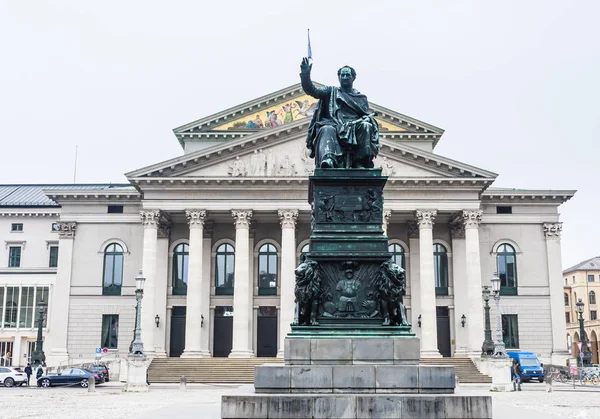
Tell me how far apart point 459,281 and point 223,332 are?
19.8 meters

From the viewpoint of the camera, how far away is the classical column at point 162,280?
58406 mm

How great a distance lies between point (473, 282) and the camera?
183 feet

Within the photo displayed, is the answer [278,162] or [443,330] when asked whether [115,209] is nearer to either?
[278,162]

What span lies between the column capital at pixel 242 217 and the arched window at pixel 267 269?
18.5ft

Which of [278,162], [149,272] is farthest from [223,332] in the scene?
[278,162]

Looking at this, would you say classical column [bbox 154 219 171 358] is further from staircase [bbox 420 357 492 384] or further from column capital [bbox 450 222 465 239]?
column capital [bbox 450 222 465 239]

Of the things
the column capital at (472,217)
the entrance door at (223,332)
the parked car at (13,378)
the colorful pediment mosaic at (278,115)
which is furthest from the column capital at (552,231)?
the parked car at (13,378)

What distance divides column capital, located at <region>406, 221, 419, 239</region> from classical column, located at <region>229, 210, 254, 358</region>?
13.6 metres

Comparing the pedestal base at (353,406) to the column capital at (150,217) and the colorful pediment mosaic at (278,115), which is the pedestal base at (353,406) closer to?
the column capital at (150,217)

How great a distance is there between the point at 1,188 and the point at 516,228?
→ 56452mm

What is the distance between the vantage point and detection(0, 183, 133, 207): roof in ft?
247

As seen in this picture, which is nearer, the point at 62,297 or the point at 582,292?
the point at 62,297

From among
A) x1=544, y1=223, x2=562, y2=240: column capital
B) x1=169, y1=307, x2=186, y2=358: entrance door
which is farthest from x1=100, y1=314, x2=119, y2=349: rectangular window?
x1=544, y1=223, x2=562, y2=240: column capital

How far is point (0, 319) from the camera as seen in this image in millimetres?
71062
